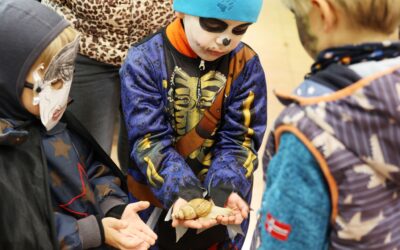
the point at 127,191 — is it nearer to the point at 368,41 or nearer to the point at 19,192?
the point at 19,192

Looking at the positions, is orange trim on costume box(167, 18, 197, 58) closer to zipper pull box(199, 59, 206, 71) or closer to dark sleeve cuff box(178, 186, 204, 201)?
zipper pull box(199, 59, 206, 71)

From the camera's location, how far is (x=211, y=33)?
1225mm

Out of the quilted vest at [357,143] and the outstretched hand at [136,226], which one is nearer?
the quilted vest at [357,143]

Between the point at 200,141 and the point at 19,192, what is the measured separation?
0.46 metres

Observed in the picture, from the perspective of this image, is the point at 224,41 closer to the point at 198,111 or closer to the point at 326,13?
the point at 198,111

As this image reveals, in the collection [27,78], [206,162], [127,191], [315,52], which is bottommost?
[127,191]

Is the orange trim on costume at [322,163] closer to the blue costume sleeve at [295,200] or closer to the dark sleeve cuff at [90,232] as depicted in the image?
the blue costume sleeve at [295,200]

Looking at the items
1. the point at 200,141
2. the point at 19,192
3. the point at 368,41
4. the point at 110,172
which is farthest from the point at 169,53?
the point at 368,41

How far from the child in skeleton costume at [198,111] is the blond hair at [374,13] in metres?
0.44

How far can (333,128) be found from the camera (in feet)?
2.51

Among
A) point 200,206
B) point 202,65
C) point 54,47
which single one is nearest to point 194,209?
point 200,206

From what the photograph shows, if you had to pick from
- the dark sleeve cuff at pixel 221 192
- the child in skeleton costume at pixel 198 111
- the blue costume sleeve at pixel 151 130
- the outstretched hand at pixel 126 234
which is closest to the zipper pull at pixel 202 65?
the child in skeleton costume at pixel 198 111

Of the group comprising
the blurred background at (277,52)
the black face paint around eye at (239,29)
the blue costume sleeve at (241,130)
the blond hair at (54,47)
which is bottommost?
the blurred background at (277,52)

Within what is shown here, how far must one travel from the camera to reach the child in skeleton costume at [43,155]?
105cm
